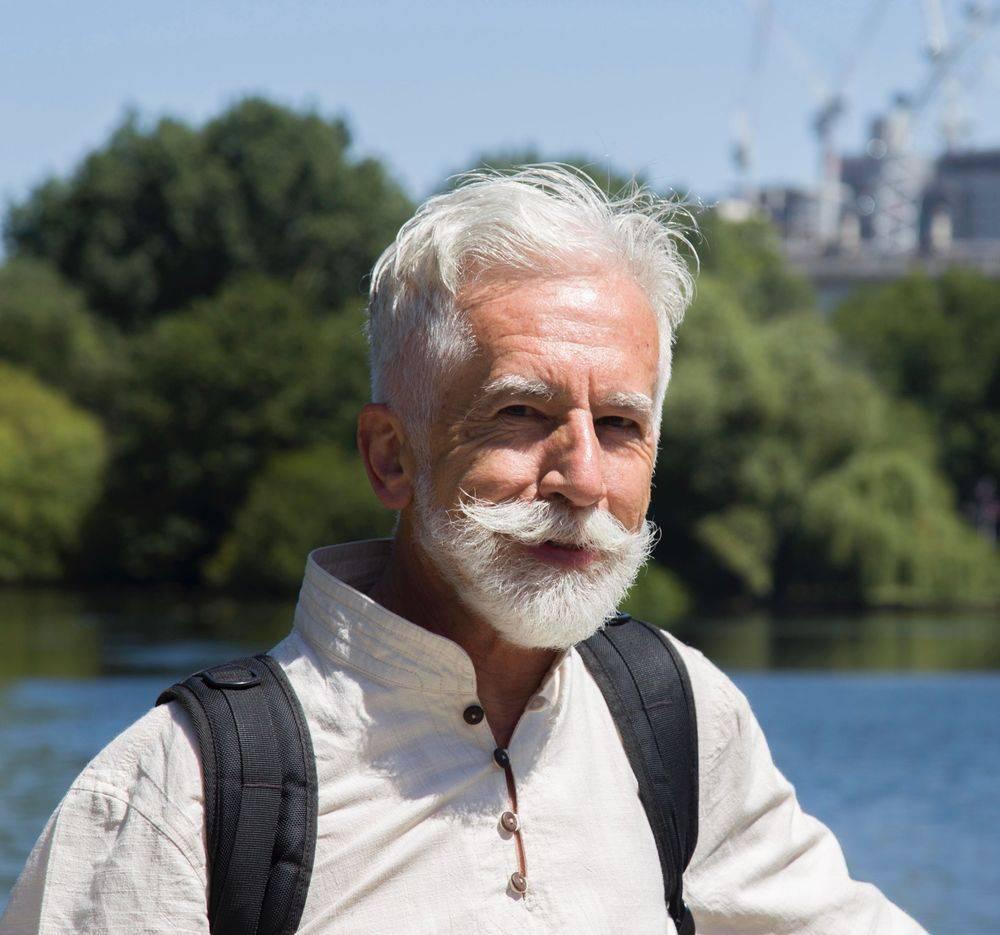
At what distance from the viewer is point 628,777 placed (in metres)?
2.49

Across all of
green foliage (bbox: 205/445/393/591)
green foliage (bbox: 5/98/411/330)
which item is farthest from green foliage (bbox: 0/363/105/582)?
green foliage (bbox: 5/98/411/330)

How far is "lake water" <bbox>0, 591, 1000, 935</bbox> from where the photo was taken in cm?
1599

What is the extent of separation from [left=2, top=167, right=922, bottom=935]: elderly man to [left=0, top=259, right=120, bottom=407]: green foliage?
5193 centimetres

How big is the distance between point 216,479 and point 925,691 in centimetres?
2330

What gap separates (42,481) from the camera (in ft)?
164

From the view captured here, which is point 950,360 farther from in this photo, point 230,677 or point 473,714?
point 230,677

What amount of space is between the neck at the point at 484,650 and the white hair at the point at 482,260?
220 mm

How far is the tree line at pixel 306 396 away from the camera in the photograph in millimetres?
41312

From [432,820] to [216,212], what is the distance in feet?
184

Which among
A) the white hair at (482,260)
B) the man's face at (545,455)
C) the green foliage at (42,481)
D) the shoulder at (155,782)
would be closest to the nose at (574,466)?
the man's face at (545,455)

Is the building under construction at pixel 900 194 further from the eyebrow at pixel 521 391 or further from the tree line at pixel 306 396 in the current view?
the eyebrow at pixel 521 391

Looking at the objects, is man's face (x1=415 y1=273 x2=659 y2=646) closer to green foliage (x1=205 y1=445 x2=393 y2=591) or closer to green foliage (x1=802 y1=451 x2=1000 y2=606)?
green foliage (x1=802 y1=451 x2=1000 y2=606)

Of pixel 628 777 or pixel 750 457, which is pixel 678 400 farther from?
pixel 628 777

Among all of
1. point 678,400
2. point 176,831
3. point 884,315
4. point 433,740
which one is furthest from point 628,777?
point 884,315
